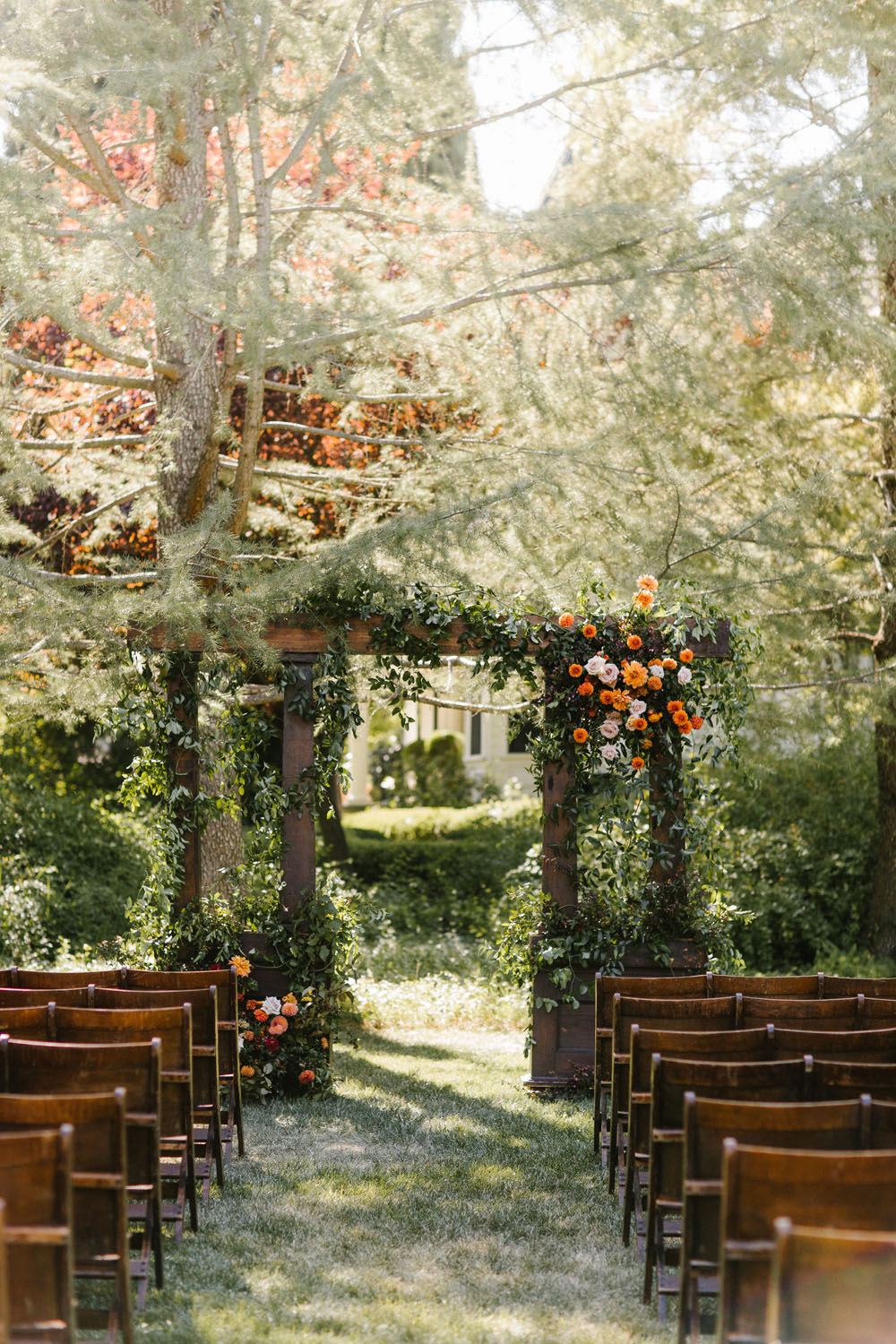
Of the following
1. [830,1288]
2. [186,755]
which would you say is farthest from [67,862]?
[830,1288]

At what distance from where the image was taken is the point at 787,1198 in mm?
3014

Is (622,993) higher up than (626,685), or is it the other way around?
(626,685)

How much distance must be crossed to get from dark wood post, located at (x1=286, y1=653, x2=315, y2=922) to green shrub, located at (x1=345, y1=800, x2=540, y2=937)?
5.81 metres

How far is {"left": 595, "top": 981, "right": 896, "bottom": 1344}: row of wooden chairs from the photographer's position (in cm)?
296

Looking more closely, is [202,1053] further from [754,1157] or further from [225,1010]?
[754,1157]

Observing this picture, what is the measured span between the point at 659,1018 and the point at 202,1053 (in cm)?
195

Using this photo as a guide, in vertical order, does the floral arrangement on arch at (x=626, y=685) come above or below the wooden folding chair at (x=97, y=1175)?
above

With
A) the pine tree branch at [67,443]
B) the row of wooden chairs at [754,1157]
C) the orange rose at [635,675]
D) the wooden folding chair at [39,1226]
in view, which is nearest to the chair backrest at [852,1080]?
the row of wooden chairs at [754,1157]

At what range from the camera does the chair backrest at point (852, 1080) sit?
3916 millimetres

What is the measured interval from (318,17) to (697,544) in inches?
160

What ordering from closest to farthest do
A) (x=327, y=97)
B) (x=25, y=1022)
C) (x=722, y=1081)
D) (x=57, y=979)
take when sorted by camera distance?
(x=722, y=1081) → (x=25, y=1022) → (x=57, y=979) → (x=327, y=97)

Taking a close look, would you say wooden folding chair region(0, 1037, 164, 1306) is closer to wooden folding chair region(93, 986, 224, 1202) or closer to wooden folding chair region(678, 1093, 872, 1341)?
wooden folding chair region(93, 986, 224, 1202)

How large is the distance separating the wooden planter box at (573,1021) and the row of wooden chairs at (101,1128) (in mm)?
2042

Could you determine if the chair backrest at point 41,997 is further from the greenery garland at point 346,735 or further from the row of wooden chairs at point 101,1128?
the greenery garland at point 346,735
